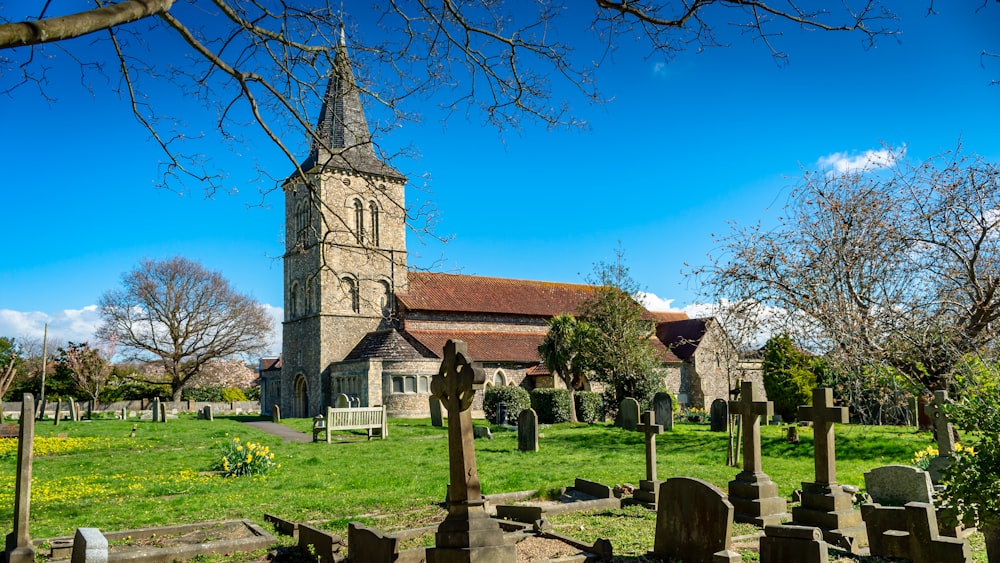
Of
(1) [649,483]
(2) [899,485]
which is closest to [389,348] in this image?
(1) [649,483]

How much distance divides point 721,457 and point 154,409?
2463 cm

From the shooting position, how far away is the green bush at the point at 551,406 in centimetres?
2642

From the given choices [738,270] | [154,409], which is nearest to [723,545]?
[738,270]

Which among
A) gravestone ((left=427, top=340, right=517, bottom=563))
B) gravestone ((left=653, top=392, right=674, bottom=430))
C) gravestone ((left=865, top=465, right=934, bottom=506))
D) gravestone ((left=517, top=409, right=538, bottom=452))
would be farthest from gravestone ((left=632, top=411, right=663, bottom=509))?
gravestone ((left=653, top=392, right=674, bottom=430))

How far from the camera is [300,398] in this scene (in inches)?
1442

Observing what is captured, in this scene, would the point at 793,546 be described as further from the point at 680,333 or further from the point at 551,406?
the point at 680,333

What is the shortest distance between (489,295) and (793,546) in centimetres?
3479

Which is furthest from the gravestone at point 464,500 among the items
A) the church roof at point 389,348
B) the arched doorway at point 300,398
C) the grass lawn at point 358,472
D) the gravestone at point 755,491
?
the arched doorway at point 300,398

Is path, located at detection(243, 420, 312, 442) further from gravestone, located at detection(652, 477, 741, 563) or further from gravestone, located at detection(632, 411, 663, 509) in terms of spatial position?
gravestone, located at detection(652, 477, 741, 563)

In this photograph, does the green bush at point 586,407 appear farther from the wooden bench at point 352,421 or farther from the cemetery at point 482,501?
the cemetery at point 482,501

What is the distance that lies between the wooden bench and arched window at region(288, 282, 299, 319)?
687 inches

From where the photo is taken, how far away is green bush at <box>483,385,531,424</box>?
2583 centimetres

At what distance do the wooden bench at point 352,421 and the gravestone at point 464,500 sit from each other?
1500cm

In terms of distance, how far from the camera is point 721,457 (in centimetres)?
1556
